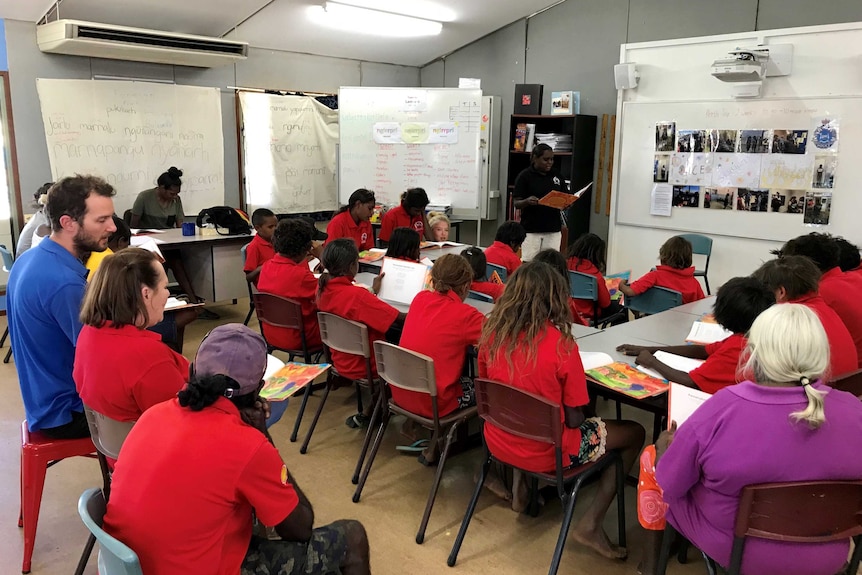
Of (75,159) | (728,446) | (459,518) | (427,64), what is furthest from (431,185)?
(728,446)

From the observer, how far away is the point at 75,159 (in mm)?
5980

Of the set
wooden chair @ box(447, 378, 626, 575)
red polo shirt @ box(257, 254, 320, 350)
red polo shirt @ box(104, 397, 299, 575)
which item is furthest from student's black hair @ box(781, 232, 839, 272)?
red polo shirt @ box(104, 397, 299, 575)

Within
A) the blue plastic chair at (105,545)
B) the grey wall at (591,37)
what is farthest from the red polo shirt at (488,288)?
the grey wall at (591,37)

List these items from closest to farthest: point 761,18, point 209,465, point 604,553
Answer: point 209,465
point 604,553
point 761,18

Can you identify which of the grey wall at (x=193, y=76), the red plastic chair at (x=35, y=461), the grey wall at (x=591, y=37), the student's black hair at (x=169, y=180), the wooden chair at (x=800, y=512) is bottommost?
the red plastic chair at (x=35, y=461)

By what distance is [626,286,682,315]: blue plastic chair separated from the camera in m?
3.96

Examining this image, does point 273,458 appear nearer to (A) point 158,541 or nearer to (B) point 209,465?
(B) point 209,465

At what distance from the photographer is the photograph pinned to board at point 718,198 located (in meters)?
6.04

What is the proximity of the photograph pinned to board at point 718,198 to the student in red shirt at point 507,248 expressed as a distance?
251 cm

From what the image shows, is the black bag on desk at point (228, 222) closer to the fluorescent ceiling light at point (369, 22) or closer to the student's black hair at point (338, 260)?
the fluorescent ceiling light at point (369, 22)

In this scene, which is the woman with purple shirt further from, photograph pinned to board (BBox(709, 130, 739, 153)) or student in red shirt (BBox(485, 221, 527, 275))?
photograph pinned to board (BBox(709, 130, 739, 153))

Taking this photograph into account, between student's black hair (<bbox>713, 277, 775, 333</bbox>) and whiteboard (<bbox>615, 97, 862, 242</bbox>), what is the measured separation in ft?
12.0

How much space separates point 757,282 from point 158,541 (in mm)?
2186

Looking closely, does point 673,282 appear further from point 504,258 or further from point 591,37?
point 591,37
